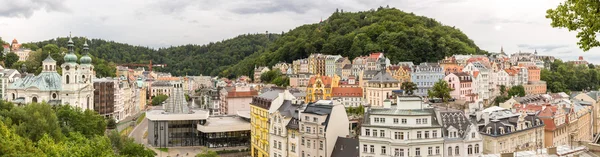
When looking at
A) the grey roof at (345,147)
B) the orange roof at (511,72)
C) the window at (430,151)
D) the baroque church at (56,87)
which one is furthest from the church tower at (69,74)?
the orange roof at (511,72)

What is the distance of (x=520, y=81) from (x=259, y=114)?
60.7 m

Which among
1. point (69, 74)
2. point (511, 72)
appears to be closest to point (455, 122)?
point (69, 74)

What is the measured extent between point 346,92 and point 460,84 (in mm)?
17984

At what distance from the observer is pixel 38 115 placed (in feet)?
140

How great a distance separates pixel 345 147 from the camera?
142ft

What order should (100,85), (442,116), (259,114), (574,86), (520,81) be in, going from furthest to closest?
(574,86)
(520,81)
(100,85)
(259,114)
(442,116)

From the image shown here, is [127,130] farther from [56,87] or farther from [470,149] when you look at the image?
[470,149]

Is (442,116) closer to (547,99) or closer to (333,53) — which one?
(547,99)

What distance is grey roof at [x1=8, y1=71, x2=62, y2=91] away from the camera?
3036 inches

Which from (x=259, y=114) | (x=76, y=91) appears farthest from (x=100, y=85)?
(x=259, y=114)

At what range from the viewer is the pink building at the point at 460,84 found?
8219 cm

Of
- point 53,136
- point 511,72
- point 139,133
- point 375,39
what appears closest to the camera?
point 53,136

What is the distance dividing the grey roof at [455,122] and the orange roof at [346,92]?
129ft

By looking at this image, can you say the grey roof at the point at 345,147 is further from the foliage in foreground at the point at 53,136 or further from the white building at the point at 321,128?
the foliage in foreground at the point at 53,136
